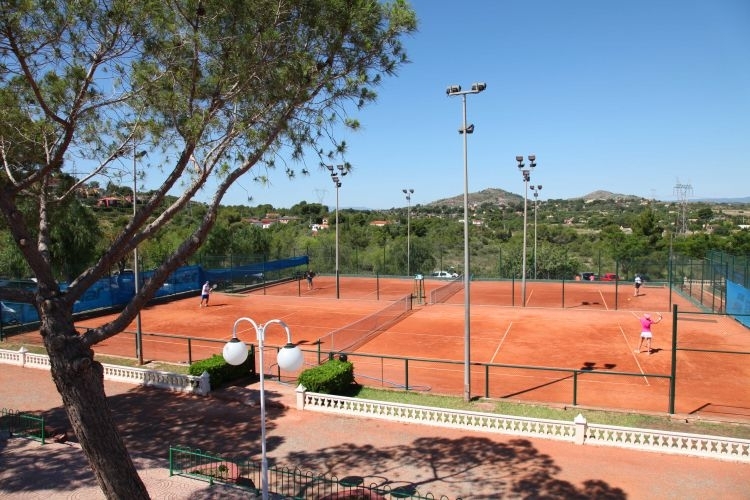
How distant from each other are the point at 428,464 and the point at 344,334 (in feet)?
41.0

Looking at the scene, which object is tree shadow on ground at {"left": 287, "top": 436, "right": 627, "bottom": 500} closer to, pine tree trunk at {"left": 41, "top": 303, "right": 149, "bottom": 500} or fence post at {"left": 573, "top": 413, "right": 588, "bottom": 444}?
fence post at {"left": 573, "top": 413, "right": 588, "bottom": 444}

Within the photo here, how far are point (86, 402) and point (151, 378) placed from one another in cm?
1029

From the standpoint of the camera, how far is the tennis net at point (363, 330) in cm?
2190

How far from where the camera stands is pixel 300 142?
1065cm

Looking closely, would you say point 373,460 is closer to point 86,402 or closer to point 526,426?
point 526,426

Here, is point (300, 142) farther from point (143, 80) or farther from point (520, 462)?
point (520, 462)

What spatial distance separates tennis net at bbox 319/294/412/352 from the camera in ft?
71.8

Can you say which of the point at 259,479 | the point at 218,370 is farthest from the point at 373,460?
the point at 218,370

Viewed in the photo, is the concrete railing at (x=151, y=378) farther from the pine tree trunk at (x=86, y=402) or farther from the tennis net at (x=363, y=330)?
the pine tree trunk at (x=86, y=402)

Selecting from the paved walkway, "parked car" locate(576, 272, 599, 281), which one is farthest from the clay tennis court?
"parked car" locate(576, 272, 599, 281)

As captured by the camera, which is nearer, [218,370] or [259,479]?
[259,479]

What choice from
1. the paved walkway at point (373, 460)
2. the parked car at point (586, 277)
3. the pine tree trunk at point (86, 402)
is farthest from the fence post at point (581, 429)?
the parked car at point (586, 277)

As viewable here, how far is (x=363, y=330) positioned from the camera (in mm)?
24734

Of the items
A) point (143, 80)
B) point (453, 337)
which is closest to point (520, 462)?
point (143, 80)
